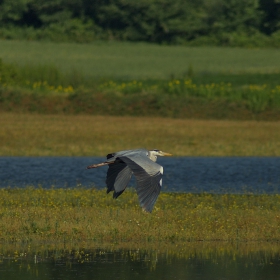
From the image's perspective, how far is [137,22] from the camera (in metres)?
56.0

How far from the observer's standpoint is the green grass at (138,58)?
145ft

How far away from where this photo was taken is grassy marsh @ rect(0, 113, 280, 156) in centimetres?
2466

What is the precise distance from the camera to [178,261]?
36.5 ft

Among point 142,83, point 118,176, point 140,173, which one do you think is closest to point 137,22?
point 142,83

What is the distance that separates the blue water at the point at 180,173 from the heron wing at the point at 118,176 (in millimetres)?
6922

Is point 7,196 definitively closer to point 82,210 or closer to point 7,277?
point 82,210

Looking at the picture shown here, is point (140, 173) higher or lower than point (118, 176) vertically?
higher

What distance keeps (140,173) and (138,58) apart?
40062 mm

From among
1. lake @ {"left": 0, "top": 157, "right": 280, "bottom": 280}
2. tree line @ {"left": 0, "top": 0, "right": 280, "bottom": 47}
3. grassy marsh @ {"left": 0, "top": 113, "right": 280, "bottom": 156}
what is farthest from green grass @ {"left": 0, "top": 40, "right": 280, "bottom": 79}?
lake @ {"left": 0, "top": 157, "right": 280, "bottom": 280}

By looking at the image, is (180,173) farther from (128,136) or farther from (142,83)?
(142,83)

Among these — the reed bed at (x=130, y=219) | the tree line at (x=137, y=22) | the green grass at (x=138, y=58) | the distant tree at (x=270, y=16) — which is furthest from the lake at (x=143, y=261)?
the distant tree at (x=270, y=16)

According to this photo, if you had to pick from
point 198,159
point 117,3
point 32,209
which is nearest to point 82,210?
point 32,209

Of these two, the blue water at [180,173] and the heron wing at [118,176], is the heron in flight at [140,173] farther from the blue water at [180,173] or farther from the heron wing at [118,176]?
the blue water at [180,173]

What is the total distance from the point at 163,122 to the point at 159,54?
2268 cm
